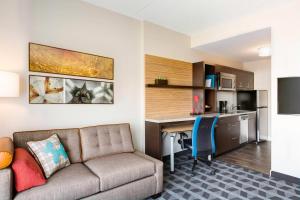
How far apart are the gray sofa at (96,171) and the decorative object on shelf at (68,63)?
852 millimetres

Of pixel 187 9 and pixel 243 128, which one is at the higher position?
pixel 187 9

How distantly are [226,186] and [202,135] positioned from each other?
2.66 feet

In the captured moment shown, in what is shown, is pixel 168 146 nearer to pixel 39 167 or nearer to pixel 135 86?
pixel 135 86

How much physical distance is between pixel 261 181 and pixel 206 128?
3.62ft

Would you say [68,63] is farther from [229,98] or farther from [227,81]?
[229,98]

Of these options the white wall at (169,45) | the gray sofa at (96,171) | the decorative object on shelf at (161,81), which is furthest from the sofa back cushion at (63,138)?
the white wall at (169,45)

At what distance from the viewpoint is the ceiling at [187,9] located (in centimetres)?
272

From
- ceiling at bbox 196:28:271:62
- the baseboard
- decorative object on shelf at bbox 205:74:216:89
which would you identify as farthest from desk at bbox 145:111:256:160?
ceiling at bbox 196:28:271:62

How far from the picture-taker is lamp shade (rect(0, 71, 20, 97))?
5.56 feet

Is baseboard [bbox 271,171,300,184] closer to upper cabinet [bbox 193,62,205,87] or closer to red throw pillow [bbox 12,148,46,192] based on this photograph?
upper cabinet [bbox 193,62,205,87]

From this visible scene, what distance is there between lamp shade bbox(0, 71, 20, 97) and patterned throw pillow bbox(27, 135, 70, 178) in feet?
1.84

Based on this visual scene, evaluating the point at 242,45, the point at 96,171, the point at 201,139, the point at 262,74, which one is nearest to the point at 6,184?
the point at 96,171

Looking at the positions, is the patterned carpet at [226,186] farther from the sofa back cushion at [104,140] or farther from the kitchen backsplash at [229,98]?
the kitchen backsplash at [229,98]

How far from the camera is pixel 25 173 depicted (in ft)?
4.94
